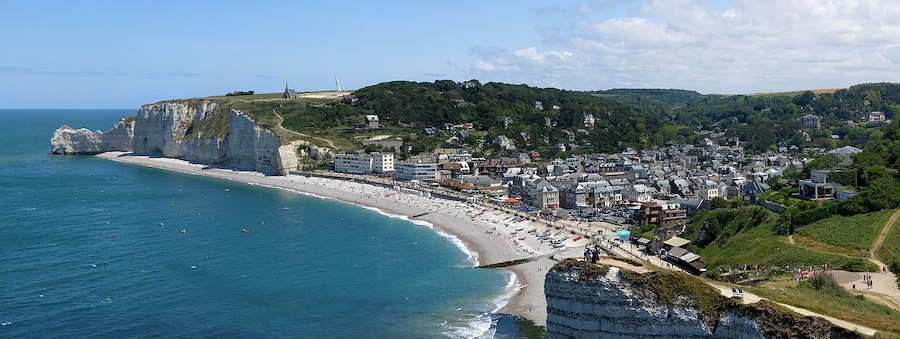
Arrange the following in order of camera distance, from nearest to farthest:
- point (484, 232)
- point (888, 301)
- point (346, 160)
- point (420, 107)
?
point (888, 301) < point (484, 232) < point (346, 160) < point (420, 107)

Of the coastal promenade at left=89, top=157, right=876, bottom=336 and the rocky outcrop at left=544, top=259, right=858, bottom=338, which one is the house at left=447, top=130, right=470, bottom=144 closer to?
the coastal promenade at left=89, top=157, right=876, bottom=336

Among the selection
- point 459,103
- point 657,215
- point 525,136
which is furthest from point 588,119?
point 657,215

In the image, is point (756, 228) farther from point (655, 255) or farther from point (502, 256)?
point (502, 256)

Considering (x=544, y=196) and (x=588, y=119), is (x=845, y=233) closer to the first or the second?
(x=544, y=196)

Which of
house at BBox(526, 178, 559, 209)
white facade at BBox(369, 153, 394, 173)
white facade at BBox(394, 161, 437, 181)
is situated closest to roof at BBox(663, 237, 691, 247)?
house at BBox(526, 178, 559, 209)

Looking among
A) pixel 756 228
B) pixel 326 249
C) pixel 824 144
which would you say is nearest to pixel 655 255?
pixel 756 228

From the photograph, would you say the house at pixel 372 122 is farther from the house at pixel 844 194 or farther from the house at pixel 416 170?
the house at pixel 844 194
